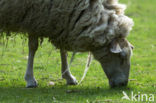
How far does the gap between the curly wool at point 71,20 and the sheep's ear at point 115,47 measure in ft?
0.34

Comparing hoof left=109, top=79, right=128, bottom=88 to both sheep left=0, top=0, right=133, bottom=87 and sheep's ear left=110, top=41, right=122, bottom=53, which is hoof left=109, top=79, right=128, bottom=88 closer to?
sheep left=0, top=0, right=133, bottom=87

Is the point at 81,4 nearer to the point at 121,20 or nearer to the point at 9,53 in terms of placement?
the point at 121,20

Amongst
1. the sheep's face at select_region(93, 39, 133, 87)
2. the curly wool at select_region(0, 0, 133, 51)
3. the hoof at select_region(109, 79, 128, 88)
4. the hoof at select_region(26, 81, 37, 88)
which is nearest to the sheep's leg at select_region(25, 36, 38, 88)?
the hoof at select_region(26, 81, 37, 88)

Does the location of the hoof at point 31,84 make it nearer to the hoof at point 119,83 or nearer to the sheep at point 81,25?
the sheep at point 81,25

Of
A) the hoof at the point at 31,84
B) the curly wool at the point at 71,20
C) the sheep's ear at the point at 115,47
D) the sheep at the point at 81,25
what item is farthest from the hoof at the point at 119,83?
the hoof at the point at 31,84

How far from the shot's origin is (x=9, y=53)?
1206 centimetres

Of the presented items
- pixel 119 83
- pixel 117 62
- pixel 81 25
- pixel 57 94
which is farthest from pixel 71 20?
pixel 119 83

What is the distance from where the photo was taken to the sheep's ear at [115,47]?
699 centimetres

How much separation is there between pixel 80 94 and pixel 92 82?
4.51ft

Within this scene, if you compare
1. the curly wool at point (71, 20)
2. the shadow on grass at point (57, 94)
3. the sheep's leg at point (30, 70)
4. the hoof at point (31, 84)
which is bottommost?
the shadow on grass at point (57, 94)

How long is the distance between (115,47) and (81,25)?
0.76 metres

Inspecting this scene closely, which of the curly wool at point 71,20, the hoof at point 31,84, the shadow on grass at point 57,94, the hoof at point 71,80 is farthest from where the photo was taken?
the hoof at point 71,80

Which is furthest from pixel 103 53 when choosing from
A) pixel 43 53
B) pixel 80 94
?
pixel 43 53

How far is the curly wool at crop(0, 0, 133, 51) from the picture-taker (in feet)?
22.6
